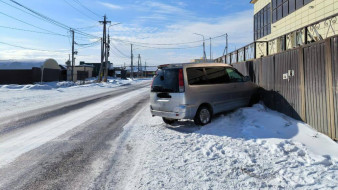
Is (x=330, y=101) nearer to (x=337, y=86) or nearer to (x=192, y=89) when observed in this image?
(x=337, y=86)

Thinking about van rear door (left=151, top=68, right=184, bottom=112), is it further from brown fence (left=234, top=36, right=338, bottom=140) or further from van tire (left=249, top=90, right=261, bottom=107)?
van tire (left=249, top=90, right=261, bottom=107)

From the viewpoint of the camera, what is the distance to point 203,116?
7.71 m

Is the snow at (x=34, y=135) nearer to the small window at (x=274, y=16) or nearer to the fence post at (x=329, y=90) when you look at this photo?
the fence post at (x=329, y=90)

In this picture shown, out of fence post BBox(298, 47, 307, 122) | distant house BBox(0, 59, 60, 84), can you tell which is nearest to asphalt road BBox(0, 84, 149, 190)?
fence post BBox(298, 47, 307, 122)

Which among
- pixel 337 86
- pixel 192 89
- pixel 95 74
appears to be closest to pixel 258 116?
pixel 192 89

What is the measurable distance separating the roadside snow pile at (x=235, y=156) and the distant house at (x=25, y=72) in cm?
3272

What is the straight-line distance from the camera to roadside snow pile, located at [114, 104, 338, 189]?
12.5 ft

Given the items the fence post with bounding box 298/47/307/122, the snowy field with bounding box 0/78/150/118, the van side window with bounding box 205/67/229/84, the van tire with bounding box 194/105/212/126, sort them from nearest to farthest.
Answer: the fence post with bounding box 298/47/307/122, the van tire with bounding box 194/105/212/126, the van side window with bounding box 205/67/229/84, the snowy field with bounding box 0/78/150/118

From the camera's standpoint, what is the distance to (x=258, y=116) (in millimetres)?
7648

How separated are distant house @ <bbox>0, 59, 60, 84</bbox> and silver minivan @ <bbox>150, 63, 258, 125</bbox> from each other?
3112 centimetres

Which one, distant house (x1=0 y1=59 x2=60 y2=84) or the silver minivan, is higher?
distant house (x1=0 y1=59 x2=60 y2=84)

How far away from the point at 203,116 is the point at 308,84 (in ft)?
9.46

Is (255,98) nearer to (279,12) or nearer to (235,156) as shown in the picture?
(235,156)

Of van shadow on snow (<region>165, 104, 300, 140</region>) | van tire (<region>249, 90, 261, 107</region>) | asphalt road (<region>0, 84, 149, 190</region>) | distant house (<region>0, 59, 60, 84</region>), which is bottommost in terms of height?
asphalt road (<region>0, 84, 149, 190</region>)
